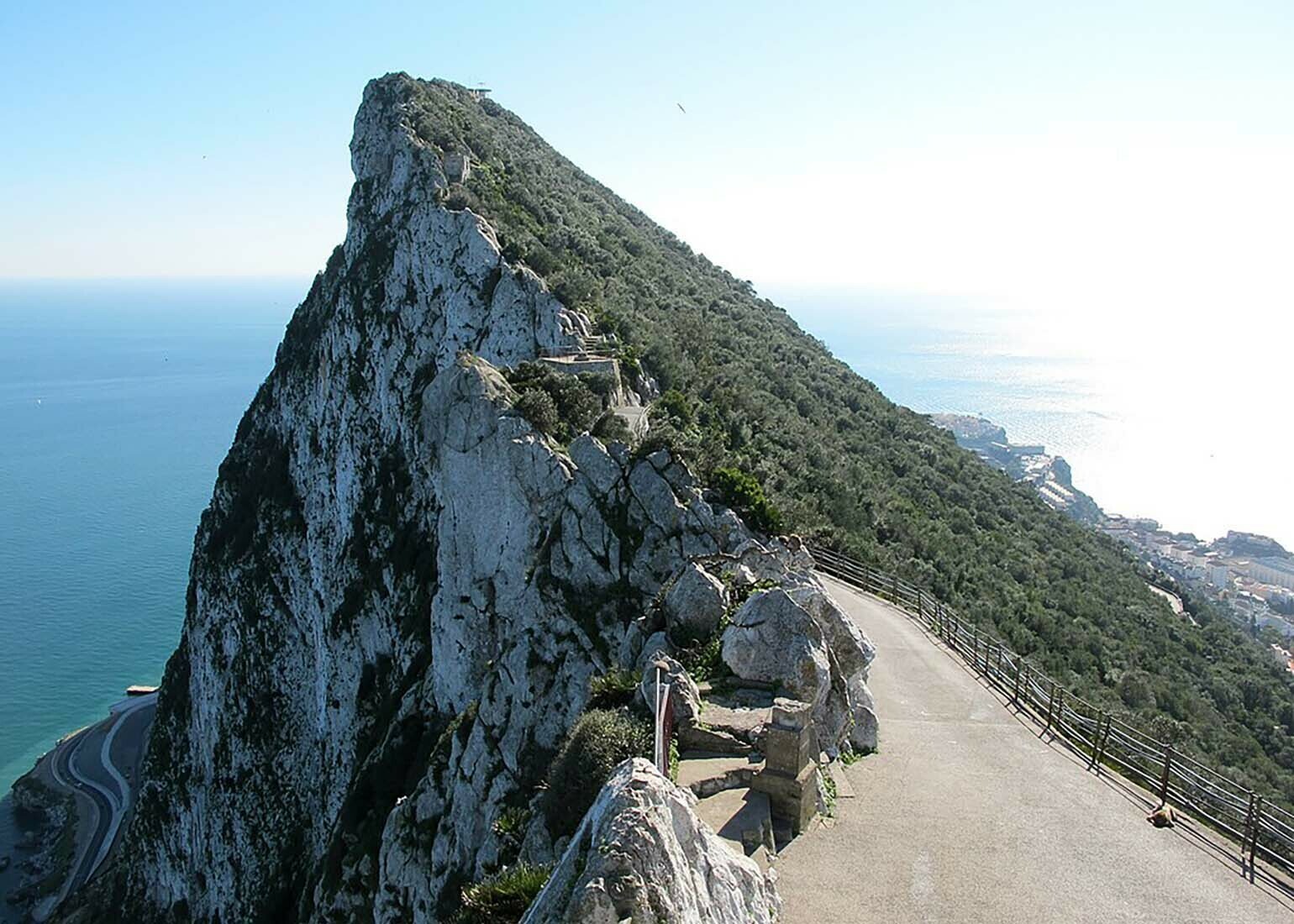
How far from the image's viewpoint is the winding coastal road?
54.5 metres

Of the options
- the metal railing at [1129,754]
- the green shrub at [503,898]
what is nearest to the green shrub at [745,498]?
the metal railing at [1129,754]

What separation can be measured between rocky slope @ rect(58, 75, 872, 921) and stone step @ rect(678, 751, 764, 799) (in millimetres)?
1601

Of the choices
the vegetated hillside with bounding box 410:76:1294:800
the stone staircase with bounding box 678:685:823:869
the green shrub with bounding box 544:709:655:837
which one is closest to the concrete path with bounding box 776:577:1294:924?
the stone staircase with bounding box 678:685:823:869

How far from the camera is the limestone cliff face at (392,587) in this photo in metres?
17.7

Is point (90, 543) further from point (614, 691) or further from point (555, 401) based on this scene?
point (614, 691)

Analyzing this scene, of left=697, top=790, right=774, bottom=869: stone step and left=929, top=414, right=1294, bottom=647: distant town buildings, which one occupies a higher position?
left=697, top=790, right=774, bottom=869: stone step

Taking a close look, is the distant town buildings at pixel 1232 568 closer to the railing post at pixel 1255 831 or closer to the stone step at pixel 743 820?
the railing post at pixel 1255 831

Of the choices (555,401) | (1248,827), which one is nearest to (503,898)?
(1248,827)

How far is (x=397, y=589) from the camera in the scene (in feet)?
99.2

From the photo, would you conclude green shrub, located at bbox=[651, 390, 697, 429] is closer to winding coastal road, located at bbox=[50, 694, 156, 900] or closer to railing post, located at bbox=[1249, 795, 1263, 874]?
railing post, located at bbox=[1249, 795, 1263, 874]

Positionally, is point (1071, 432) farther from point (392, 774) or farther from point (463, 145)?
point (392, 774)

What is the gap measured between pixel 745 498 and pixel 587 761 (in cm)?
1224

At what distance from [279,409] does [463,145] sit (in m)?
17.0

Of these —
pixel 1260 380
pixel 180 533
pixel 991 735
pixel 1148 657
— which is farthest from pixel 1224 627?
pixel 180 533
